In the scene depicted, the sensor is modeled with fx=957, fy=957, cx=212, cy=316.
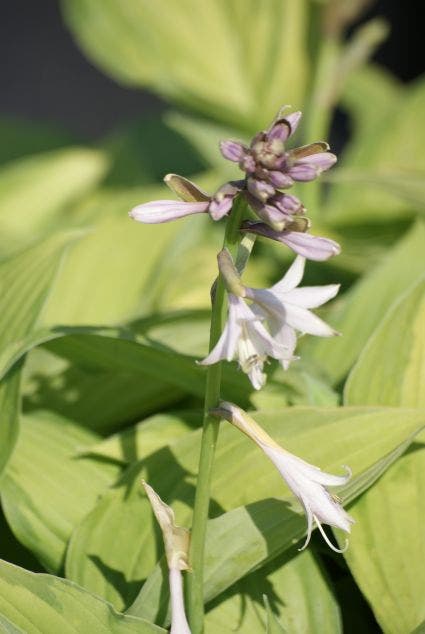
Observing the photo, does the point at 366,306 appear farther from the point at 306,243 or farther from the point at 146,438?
the point at 306,243

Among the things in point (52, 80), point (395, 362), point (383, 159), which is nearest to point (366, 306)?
point (395, 362)

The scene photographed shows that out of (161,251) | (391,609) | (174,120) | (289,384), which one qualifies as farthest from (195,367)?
(174,120)

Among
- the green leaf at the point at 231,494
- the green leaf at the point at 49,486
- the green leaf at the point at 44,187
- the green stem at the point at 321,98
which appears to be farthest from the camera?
the green leaf at the point at 44,187

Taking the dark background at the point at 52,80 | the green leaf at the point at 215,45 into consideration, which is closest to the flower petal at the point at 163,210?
the green leaf at the point at 215,45

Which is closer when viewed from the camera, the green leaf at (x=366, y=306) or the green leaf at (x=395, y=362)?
the green leaf at (x=395, y=362)

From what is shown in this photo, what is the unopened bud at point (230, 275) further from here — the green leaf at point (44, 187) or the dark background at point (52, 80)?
the dark background at point (52, 80)
